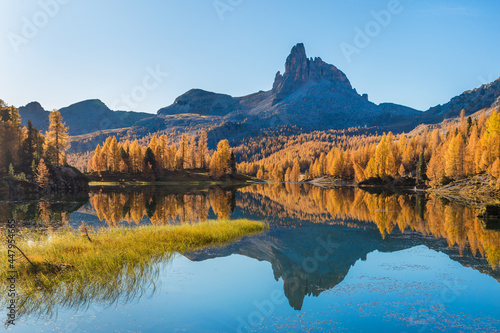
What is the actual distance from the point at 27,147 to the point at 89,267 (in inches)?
3347

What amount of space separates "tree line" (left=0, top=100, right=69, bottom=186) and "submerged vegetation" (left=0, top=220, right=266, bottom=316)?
2296 inches

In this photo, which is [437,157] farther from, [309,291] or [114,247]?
[114,247]

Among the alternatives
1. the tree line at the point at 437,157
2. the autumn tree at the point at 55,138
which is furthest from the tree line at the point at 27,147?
the tree line at the point at 437,157

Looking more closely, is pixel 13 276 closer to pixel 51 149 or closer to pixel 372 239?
pixel 372 239

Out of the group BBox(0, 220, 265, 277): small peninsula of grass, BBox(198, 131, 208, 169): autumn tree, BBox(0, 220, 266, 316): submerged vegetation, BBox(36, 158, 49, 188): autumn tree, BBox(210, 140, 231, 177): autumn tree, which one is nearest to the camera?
BBox(0, 220, 266, 316): submerged vegetation

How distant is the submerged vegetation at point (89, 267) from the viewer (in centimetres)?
1366

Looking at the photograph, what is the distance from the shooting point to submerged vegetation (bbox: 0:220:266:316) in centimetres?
1366

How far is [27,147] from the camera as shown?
8138cm

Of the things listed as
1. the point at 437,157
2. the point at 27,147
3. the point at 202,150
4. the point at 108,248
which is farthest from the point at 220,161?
the point at 108,248

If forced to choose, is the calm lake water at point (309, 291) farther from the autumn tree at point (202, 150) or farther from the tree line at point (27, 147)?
the autumn tree at point (202, 150)

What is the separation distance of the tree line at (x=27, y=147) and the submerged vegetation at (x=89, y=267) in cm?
5831

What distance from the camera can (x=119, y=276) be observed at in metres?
16.2

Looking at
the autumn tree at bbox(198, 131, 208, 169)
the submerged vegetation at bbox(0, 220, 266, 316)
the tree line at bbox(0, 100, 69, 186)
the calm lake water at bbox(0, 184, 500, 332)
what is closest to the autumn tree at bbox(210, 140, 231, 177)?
the autumn tree at bbox(198, 131, 208, 169)

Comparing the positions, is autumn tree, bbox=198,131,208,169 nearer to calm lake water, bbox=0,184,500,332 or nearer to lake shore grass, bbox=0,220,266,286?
calm lake water, bbox=0,184,500,332
